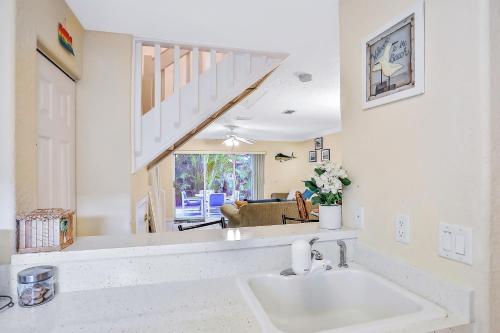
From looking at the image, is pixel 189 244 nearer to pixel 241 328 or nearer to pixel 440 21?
pixel 241 328

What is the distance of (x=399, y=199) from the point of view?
1140 millimetres

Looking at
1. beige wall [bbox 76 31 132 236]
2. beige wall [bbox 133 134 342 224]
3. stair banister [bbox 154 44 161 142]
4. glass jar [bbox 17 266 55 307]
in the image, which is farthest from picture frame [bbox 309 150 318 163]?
glass jar [bbox 17 266 55 307]

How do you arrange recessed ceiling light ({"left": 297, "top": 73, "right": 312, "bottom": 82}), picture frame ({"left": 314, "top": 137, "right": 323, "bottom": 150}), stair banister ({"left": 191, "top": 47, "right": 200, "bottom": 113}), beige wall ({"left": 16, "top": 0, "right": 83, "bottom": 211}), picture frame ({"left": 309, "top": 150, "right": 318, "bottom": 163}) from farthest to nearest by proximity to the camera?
picture frame ({"left": 309, "top": 150, "right": 318, "bottom": 163})
picture frame ({"left": 314, "top": 137, "right": 323, "bottom": 150})
recessed ceiling light ({"left": 297, "top": 73, "right": 312, "bottom": 82})
stair banister ({"left": 191, "top": 47, "right": 200, "bottom": 113})
beige wall ({"left": 16, "top": 0, "right": 83, "bottom": 211})

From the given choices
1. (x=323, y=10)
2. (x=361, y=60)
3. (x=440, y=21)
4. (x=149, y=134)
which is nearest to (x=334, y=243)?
(x=361, y=60)

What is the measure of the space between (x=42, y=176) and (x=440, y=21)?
1873 mm

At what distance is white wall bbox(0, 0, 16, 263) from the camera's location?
3.40 feet

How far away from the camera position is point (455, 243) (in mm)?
912

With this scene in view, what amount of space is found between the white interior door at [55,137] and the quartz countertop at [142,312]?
665 millimetres

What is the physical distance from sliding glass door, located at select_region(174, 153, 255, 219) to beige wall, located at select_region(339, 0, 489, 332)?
6.63 m

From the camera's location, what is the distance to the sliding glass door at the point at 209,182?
25.0ft

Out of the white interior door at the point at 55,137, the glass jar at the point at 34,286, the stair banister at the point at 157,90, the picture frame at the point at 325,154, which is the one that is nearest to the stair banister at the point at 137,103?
the stair banister at the point at 157,90

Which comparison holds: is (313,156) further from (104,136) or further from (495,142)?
(495,142)

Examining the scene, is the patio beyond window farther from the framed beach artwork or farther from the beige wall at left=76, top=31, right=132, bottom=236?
the framed beach artwork

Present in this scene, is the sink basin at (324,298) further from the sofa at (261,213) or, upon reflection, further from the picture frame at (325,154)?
the picture frame at (325,154)
